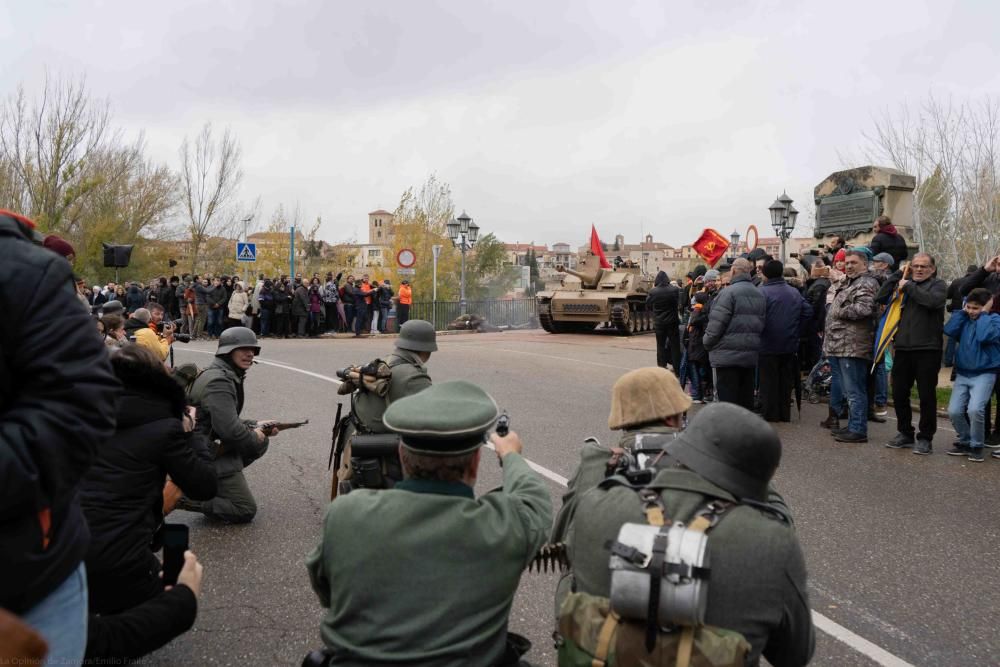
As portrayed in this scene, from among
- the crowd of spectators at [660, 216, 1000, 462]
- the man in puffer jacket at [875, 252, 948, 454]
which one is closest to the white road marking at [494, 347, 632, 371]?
the crowd of spectators at [660, 216, 1000, 462]

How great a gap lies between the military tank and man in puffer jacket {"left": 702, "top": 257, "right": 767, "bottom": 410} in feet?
47.9

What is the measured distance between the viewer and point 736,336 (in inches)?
340

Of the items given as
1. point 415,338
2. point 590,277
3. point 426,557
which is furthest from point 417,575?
point 590,277

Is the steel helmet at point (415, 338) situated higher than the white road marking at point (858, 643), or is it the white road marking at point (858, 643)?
the steel helmet at point (415, 338)

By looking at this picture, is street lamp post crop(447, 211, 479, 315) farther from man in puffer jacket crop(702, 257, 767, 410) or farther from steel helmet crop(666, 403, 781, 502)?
steel helmet crop(666, 403, 781, 502)

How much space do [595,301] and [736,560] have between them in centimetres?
2158

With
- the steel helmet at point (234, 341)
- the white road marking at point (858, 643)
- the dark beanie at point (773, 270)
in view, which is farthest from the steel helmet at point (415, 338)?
the dark beanie at point (773, 270)

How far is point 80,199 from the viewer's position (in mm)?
34812

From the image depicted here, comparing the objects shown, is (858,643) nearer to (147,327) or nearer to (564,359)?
(147,327)

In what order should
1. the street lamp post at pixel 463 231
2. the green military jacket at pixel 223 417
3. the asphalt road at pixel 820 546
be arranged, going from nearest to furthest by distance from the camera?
the asphalt road at pixel 820 546
the green military jacket at pixel 223 417
the street lamp post at pixel 463 231

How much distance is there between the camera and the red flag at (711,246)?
50.8 ft

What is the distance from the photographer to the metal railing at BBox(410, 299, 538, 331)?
28047 millimetres

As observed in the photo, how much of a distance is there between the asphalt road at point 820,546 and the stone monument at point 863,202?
6.29 meters

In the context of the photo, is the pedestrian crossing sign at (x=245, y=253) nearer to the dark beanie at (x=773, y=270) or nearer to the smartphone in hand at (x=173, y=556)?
the dark beanie at (x=773, y=270)
